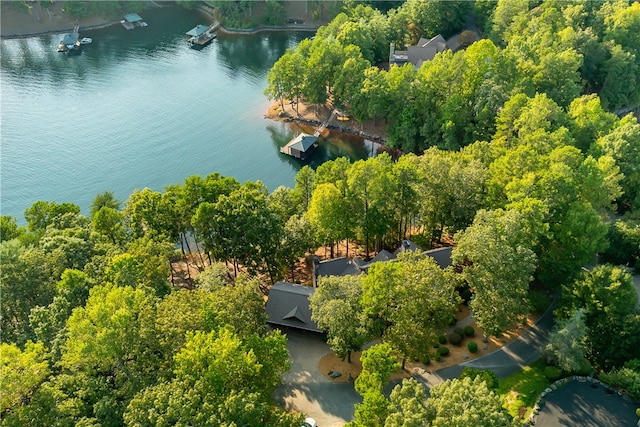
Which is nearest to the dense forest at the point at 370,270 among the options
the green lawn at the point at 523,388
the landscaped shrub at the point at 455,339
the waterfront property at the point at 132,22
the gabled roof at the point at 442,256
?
the green lawn at the point at 523,388

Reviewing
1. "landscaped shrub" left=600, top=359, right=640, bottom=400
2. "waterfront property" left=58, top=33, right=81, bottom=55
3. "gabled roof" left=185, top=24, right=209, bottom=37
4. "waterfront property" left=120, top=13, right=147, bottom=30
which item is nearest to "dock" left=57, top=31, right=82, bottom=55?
"waterfront property" left=58, top=33, right=81, bottom=55

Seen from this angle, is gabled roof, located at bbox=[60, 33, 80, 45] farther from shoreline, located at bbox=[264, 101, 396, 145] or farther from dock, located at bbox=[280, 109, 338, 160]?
dock, located at bbox=[280, 109, 338, 160]

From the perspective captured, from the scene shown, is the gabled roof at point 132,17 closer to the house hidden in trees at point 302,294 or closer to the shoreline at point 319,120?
the shoreline at point 319,120

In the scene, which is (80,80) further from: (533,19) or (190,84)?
(533,19)

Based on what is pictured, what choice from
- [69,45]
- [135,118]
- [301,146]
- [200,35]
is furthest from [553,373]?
[69,45]

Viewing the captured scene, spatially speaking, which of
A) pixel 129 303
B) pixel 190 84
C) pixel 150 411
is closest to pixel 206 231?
pixel 129 303

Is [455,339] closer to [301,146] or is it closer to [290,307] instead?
[290,307]
